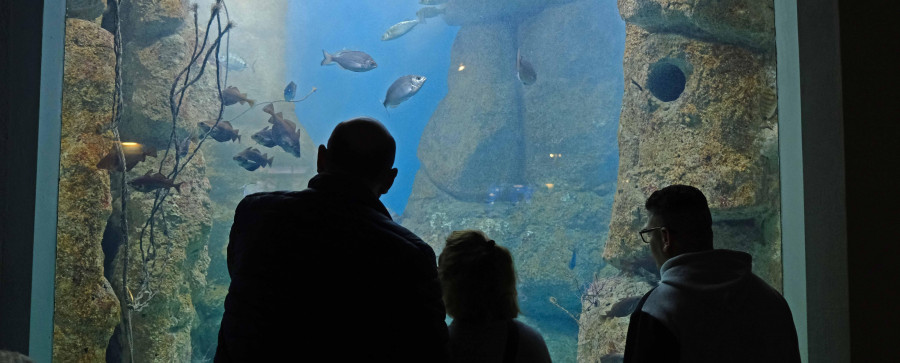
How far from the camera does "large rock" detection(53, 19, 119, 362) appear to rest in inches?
170

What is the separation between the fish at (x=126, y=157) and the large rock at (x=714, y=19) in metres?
5.13

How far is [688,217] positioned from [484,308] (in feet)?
2.71

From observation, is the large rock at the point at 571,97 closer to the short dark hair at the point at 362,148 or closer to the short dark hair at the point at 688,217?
the short dark hair at the point at 688,217

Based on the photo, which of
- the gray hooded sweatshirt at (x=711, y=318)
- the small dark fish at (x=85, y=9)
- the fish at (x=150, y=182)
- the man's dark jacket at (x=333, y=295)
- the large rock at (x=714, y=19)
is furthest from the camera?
the small dark fish at (x=85, y=9)

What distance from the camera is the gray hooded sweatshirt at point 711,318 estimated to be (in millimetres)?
1822

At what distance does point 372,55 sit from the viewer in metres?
32.9

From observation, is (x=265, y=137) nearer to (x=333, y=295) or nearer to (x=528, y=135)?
(x=333, y=295)

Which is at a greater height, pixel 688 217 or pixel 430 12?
pixel 430 12

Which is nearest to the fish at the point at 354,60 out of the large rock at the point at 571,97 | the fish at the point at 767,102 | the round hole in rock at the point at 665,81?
the round hole in rock at the point at 665,81

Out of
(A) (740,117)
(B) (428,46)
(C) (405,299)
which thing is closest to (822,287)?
(C) (405,299)

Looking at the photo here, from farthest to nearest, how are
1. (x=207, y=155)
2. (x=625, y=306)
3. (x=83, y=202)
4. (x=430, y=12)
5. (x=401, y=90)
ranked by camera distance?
(x=430, y=12) → (x=207, y=155) → (x=401, y=90) → (x=625, y=306) → (x=83, y=202)

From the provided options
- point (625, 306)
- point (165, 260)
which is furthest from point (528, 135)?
point (165, 260)

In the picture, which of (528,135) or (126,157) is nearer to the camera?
(126,157)

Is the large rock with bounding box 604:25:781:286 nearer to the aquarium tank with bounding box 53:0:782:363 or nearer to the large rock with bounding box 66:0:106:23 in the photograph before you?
the aquarium tank with bounding box 53:0:782:363
